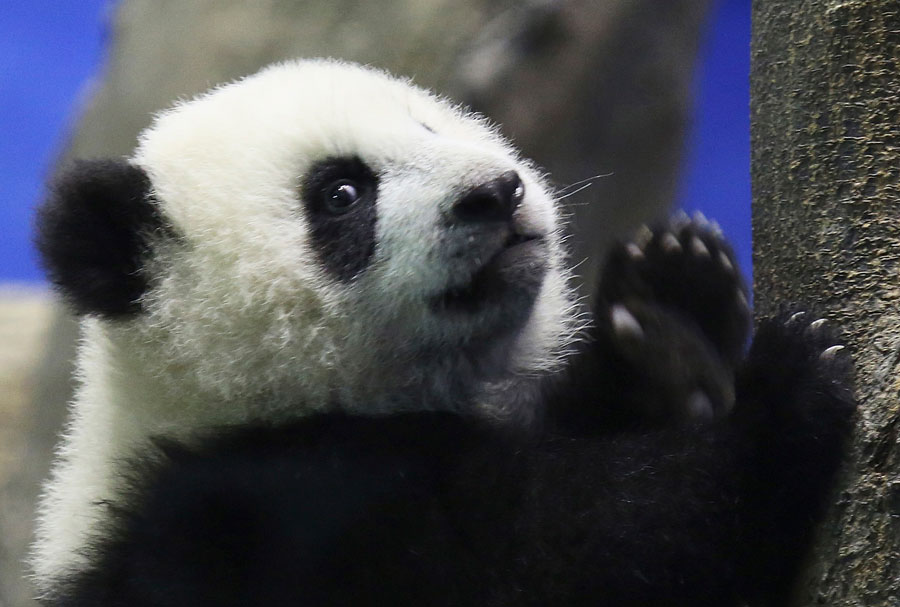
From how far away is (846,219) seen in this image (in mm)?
1497

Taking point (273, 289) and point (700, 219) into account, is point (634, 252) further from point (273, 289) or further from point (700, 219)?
point (273, 289)

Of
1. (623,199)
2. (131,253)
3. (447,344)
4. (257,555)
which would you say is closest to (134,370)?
(131,253)

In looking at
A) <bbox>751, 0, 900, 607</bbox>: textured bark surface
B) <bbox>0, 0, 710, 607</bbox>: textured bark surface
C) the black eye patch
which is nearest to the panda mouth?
the black eye patch

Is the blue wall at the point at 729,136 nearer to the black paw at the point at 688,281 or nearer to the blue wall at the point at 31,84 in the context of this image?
the black paw at the point at 688,281

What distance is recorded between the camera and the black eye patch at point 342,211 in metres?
1.95

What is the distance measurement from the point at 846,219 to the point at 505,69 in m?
2.51

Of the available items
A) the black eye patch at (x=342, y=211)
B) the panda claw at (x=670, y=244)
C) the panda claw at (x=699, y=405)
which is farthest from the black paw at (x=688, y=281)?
the black eye patch at (x=342, y=211)

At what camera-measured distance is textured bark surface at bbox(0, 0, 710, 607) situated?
386 cm

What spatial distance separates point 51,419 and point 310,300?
320 centimetres

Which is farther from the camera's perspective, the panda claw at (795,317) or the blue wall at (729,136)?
the blue wall at (729,136)

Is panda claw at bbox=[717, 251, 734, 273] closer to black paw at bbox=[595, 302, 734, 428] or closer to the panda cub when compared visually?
the panda cub

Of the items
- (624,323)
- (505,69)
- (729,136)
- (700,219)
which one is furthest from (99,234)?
(505,69)

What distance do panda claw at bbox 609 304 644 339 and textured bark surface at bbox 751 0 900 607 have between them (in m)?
0.48

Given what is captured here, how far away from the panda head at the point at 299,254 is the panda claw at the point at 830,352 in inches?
25.1
